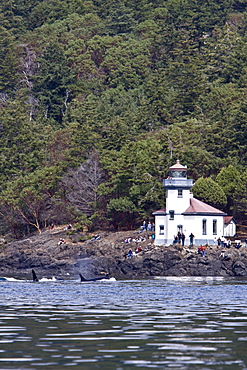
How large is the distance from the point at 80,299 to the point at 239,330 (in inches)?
660

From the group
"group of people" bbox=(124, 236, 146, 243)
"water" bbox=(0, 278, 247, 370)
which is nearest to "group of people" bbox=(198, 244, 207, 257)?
"group of people" bbox=(124, 236, 146, 243)

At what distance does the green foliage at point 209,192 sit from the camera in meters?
90.3

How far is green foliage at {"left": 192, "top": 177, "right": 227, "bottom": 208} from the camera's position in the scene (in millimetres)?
90312

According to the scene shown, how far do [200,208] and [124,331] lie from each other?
57179 mm

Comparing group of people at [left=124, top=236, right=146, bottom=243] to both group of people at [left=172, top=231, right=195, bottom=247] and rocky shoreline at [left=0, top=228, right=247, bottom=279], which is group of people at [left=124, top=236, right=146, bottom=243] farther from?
group of people at [left=172, top=231, right=195, bottom=247]

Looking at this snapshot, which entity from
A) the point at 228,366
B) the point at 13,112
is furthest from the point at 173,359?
the point at 13,112

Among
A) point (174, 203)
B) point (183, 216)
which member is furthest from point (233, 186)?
point (183, 216)

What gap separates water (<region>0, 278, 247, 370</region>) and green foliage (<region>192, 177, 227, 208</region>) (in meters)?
43.4

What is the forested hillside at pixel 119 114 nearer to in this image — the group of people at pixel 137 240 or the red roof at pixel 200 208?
the red roof at pixel 200 208

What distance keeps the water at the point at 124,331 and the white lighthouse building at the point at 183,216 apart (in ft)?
118

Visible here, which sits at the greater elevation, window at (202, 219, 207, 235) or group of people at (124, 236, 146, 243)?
window at (202, 219, 207, 235)

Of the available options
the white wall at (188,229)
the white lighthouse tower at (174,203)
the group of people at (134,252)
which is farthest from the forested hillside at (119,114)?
the group of people at (134,252)

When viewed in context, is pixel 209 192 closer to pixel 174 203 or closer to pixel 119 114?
pixel 174 203

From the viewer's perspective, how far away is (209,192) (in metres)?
90.4
